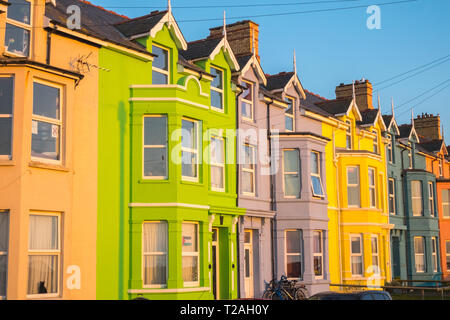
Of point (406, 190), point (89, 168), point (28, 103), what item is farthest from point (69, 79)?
point (406, 190)

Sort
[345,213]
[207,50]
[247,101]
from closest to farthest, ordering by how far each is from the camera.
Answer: [207,50] → [247,101] → [345,213]

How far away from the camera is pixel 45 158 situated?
642 inches

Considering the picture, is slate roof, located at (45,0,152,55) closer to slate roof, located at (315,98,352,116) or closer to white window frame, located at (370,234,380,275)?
slate roof, located at (315,98,352,116)

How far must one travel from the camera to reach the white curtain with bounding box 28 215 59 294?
15.7 meters

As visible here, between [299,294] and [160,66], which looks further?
[299,294]

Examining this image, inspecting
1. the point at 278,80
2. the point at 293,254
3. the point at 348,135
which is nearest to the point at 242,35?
the point at 278,80

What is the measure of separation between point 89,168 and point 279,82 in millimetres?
12848

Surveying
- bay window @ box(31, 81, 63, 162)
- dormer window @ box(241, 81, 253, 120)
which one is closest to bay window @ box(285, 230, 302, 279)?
dormer window @ box(241, 81, 253, 120)

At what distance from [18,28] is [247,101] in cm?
1092

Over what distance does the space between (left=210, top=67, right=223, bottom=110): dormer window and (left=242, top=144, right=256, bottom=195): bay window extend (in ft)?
7.15

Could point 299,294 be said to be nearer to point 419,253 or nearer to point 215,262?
point 215,262

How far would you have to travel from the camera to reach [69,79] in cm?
1688

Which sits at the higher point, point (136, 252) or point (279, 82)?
point (279, 82)

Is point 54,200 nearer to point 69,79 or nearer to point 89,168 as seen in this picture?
point 89,168
